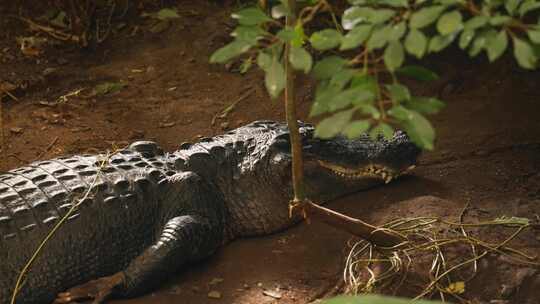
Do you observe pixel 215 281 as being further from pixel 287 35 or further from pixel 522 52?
pixel 522 52

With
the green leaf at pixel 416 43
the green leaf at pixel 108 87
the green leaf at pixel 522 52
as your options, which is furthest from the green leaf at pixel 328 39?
the green leaf at pixel 108 87

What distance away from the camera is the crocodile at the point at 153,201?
3561mm

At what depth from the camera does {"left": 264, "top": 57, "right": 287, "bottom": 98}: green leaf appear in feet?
6.22

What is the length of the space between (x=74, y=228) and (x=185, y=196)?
575mm

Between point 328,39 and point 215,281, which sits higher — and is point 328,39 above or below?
above

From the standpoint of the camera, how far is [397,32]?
1.79m

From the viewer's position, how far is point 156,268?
3.61 meters

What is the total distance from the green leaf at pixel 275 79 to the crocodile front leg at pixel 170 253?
1.89 metres

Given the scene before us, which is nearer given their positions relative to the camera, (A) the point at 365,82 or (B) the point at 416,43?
(B) the point at 416,43

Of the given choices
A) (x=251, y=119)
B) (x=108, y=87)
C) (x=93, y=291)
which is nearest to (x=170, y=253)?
(x=93, y=291)

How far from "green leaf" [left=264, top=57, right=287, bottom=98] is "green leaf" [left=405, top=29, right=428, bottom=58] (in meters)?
0.32

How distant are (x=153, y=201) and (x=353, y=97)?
2212mm

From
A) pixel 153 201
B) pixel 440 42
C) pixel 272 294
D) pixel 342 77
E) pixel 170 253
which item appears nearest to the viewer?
pixel 440 42

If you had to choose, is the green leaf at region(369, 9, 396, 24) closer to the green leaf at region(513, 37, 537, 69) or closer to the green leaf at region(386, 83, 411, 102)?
the green leaf at region(386, 83, 411, 102)
